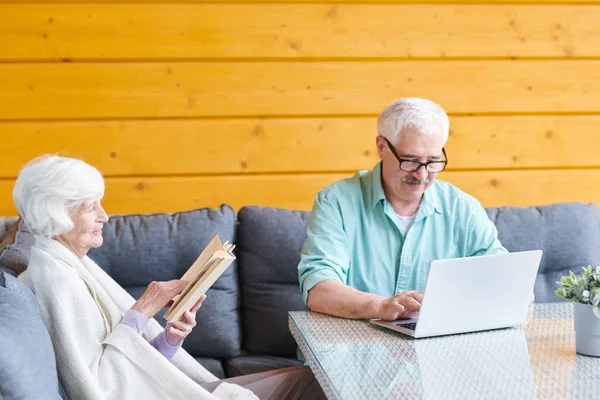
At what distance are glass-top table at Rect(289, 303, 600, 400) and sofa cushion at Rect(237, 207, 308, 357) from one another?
1.96 feet

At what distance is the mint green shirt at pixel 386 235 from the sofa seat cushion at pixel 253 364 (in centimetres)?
44

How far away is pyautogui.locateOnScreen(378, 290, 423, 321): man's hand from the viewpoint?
1.96m

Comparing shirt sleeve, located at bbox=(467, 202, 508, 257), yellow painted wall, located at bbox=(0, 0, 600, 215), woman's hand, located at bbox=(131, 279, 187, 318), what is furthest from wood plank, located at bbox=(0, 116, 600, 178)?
woman's hand, located at bbox=(131, 279, 187, 318)

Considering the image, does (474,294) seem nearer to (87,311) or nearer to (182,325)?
(182,325)

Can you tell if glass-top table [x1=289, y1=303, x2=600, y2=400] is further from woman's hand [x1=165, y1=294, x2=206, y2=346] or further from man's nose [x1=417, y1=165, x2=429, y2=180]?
man's nose [x1=417, y1=165, x2=429, y2=180]

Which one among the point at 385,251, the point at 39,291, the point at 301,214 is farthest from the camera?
the point at 301,214

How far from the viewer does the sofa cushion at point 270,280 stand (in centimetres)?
267

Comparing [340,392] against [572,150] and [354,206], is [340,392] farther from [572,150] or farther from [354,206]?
[572,150]

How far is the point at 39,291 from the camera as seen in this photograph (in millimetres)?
1771

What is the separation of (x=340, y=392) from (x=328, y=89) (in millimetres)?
1653

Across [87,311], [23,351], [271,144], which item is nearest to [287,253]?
[271,144]

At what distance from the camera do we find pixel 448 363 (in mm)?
1688

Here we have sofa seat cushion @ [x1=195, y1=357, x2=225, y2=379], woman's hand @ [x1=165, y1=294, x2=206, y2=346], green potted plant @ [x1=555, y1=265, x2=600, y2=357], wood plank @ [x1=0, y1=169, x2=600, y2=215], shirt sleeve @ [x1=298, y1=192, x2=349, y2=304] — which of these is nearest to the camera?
green potted plant @ [x1=555, y1=265, x2=600, y2=357]

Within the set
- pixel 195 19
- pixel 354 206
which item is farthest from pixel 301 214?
pixel 195 19
